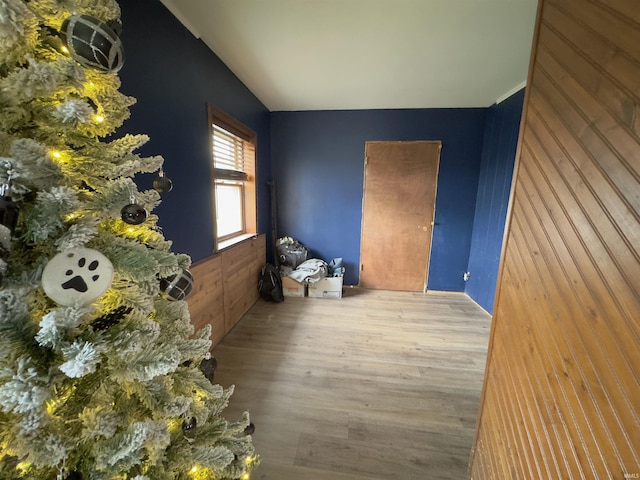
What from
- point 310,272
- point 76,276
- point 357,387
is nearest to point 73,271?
point 76,276

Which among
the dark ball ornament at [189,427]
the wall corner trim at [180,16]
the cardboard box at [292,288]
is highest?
the wall corner trim at [180,16]

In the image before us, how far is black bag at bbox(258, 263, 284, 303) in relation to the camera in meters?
3.01

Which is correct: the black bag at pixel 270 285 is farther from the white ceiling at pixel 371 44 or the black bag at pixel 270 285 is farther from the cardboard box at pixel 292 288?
the white ceiling at pixel 371 44

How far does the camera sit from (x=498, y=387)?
3.17ft

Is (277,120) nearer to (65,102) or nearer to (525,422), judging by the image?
(65,102)

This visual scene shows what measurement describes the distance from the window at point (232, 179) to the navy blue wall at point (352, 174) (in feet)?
2.14

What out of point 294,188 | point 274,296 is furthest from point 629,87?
point 294,188

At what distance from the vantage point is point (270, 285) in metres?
3.02

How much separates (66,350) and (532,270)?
1.21 meters

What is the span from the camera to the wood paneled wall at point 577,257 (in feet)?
1.59

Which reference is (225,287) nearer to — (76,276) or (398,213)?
(76,276)

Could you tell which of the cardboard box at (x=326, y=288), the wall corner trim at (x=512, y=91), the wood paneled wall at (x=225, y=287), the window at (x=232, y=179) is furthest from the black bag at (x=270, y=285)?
the wall corner trim at (x=512, y=91)

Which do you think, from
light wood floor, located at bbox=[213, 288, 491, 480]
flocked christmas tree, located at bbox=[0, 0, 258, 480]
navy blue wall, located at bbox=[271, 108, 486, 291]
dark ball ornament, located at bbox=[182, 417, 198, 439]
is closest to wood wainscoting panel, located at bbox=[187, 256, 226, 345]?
light wood floor, located at bbox=[213, 288, 491, 480]

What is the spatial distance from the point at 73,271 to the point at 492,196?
11.6 ft
